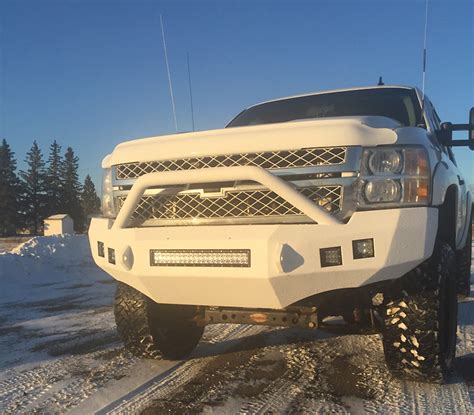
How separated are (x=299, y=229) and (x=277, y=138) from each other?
1.78ft

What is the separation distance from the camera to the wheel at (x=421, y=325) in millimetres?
2877

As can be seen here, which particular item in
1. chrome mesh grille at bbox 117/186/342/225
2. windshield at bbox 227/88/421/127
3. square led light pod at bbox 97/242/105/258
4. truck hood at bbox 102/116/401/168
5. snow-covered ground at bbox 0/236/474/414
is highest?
windshield at bbox 227/88/421/127

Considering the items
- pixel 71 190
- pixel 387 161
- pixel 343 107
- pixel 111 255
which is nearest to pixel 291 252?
pixel 387 161

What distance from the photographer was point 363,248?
2588mm

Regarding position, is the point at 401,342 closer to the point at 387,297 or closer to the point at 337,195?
the point at 387,297

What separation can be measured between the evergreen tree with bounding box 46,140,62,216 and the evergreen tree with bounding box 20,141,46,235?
0.66 m

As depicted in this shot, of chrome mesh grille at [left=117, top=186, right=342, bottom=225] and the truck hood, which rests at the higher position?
the truck hood

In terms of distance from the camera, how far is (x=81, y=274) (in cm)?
984

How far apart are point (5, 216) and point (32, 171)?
9181 millimetres

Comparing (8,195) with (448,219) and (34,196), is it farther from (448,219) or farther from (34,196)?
(448,219)

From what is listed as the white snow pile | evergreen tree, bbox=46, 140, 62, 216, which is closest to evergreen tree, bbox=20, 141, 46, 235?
evergreen tree, bbox=46, 140, 62, 216

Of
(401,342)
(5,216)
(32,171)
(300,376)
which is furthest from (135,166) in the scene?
(32,171)

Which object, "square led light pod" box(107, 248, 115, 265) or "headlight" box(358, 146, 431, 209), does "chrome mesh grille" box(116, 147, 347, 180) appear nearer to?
"headlight" box(358, 146, 431, 209)

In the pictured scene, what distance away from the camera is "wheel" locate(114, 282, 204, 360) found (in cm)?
358
